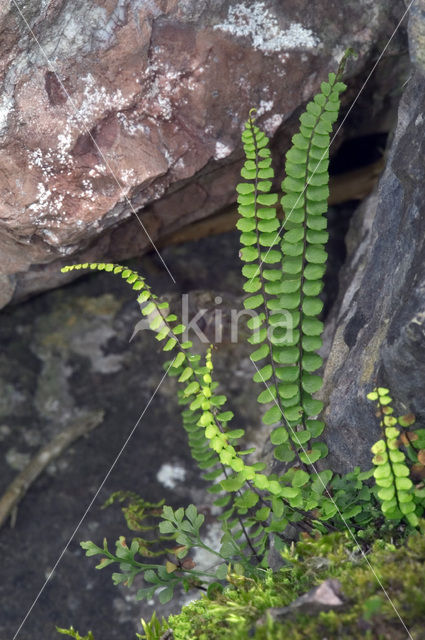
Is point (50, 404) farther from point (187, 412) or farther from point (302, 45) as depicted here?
point (302, 45)

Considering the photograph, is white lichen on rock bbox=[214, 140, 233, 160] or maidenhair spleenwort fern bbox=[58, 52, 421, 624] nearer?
maidenhair spleenwort fern bbox=[58, 52, 421, 624]

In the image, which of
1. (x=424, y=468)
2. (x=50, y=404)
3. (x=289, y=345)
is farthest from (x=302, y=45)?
(x=50, y=404)

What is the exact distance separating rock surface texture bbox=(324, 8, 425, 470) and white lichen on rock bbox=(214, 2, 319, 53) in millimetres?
565

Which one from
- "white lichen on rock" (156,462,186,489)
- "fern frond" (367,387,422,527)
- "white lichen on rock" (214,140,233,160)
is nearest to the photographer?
"fern frond" (367,387,422,527)

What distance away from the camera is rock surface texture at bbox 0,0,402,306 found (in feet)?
10.1

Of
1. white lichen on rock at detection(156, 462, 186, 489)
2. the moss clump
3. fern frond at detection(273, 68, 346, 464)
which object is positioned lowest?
white lichen on rock at detection(156, 462, 186, 489)

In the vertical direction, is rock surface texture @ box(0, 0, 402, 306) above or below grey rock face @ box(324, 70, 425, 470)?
above

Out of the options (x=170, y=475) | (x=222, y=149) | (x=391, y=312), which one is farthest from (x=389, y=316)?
(x=170, y=475)

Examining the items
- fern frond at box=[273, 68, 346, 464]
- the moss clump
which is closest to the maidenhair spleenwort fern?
fern frond at box=[273, 68, 346, 464]

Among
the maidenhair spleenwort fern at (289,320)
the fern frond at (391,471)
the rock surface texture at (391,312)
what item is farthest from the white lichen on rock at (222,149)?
the fern frond at (391,471)

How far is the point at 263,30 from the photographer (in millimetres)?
3191

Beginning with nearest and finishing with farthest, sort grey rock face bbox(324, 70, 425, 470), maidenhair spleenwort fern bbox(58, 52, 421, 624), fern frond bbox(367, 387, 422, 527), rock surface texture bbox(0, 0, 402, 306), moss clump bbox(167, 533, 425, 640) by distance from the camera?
moss clump bbox(167, 533, 425, 640), fern frond bbox(367, 387, 422, 527), grey rock face bbox(324, 70, 425, 470), maidenhair spleenwort fern bbox(58, 52, 421, 624), rock surface texture bbox(0, 0, 402, 306)

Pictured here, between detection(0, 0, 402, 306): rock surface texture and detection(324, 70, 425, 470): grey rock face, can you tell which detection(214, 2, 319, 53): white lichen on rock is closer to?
detection(0, 0, 402, 306): rock surface texture

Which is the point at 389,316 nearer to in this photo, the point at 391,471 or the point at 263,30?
the point at 391,471
